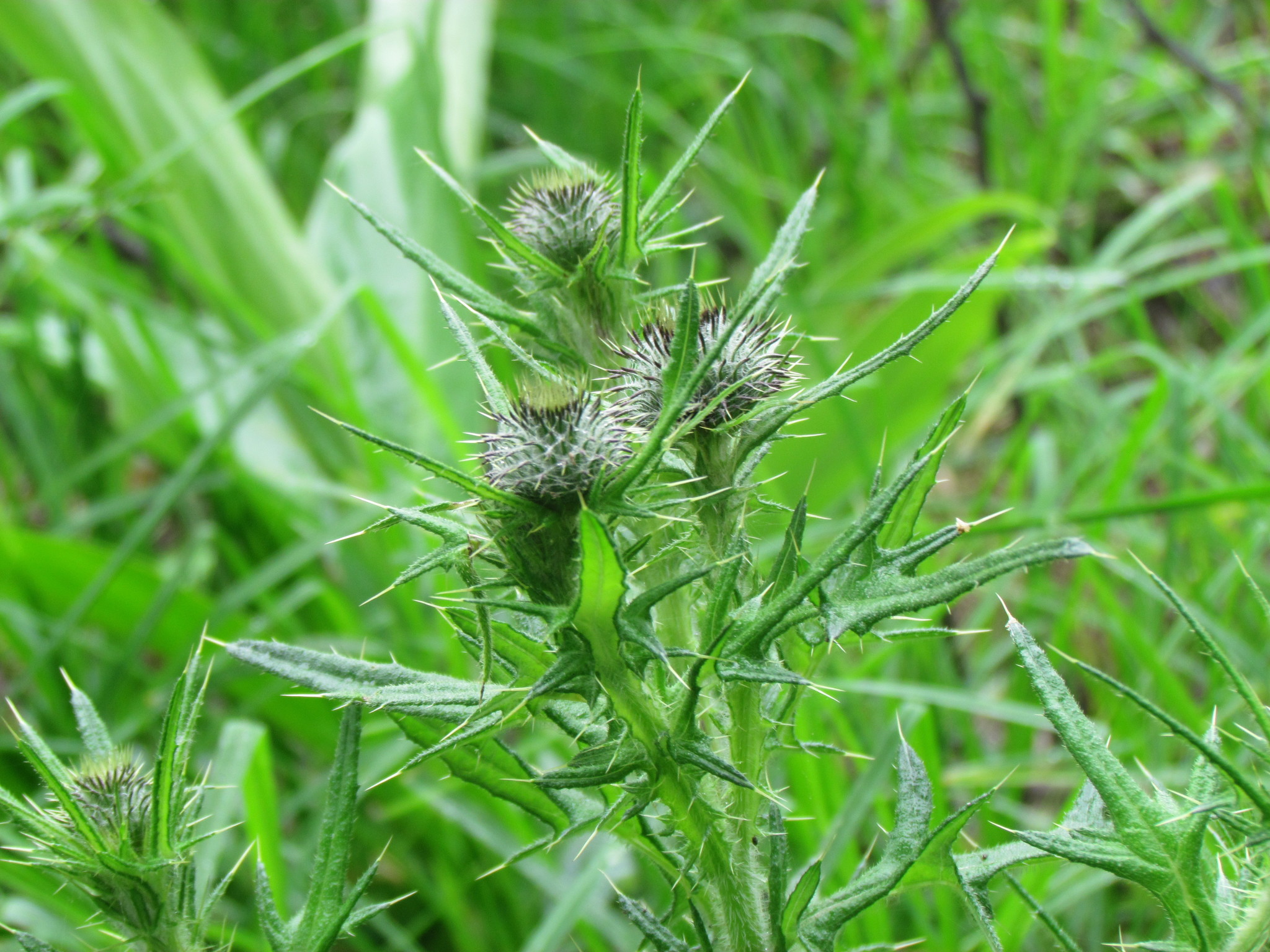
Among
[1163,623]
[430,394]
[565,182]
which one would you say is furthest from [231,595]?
[1163,623]

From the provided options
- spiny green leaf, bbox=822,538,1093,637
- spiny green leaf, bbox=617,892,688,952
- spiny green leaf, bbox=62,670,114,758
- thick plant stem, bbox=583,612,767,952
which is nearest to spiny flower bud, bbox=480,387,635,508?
thick plant stem, bbox=583,612,767,952

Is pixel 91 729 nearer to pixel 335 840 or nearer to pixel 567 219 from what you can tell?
pixel 335 840

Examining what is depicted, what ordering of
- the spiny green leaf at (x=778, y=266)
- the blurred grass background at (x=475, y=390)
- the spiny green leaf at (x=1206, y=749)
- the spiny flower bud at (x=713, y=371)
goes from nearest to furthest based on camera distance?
the spiny green leaf at (x=1206, y=749) → the spiny green leaf at (x=778, y=266) → the spiny flower bud at (x=713, y=371) → the blurred grass background at (x=475, y=390)

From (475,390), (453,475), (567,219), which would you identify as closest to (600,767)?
(453,475)

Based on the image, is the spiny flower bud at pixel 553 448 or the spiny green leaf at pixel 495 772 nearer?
the spiny flower bud at pixel 553 448

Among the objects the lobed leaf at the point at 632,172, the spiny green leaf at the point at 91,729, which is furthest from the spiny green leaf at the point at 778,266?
the spiny green leaf at the point at 91,729

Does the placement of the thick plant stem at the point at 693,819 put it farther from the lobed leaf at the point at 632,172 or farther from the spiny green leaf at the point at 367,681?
the lobed leaf at the point at 632,172

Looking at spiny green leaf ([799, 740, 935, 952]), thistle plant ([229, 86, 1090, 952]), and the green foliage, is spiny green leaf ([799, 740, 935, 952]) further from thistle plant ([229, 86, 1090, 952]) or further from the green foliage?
the green foliage
